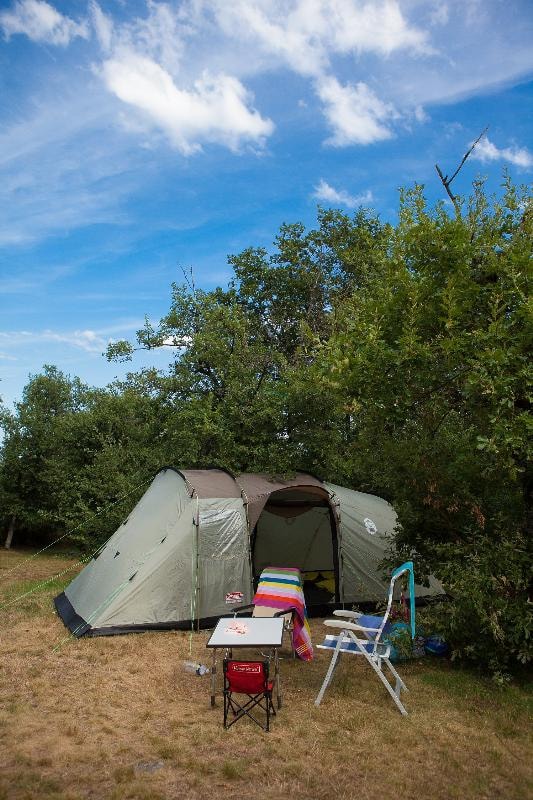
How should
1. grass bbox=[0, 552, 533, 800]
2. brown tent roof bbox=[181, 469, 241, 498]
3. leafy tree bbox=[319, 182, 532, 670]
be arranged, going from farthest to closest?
brown tent roof bbox=[181, 469, 241, 498] → leafy tree bbox=[319, 182, 532, 670] → grass bbox=[0, 552, 533, 800]

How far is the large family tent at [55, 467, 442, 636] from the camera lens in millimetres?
Result: 7531

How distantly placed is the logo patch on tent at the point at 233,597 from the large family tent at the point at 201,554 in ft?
0.04

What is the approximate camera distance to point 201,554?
7.89 m

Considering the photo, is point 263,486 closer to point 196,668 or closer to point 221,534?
point 221,534

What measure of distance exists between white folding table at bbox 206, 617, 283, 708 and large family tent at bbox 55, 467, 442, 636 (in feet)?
6.98

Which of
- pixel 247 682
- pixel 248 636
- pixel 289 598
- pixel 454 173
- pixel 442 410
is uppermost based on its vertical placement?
pixel 454 173

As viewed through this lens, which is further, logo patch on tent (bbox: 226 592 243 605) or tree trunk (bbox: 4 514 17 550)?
tree trunk (bbox: 4 514 17 550)

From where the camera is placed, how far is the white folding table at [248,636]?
15.9ft

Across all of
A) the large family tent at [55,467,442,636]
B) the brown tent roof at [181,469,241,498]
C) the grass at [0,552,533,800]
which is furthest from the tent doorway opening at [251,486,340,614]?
the grass at [0,552,533,800]

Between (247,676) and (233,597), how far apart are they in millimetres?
3352

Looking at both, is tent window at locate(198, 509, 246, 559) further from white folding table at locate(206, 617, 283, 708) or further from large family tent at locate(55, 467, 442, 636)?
white folding table at locate(206, 617, 283, 708)

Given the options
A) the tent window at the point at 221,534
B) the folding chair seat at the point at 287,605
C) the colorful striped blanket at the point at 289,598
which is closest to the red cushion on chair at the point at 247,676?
the folding chair seat at the point at 287,605

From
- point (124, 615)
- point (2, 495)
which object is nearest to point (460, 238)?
point (124, 615)

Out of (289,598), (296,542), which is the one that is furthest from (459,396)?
(296,542)
